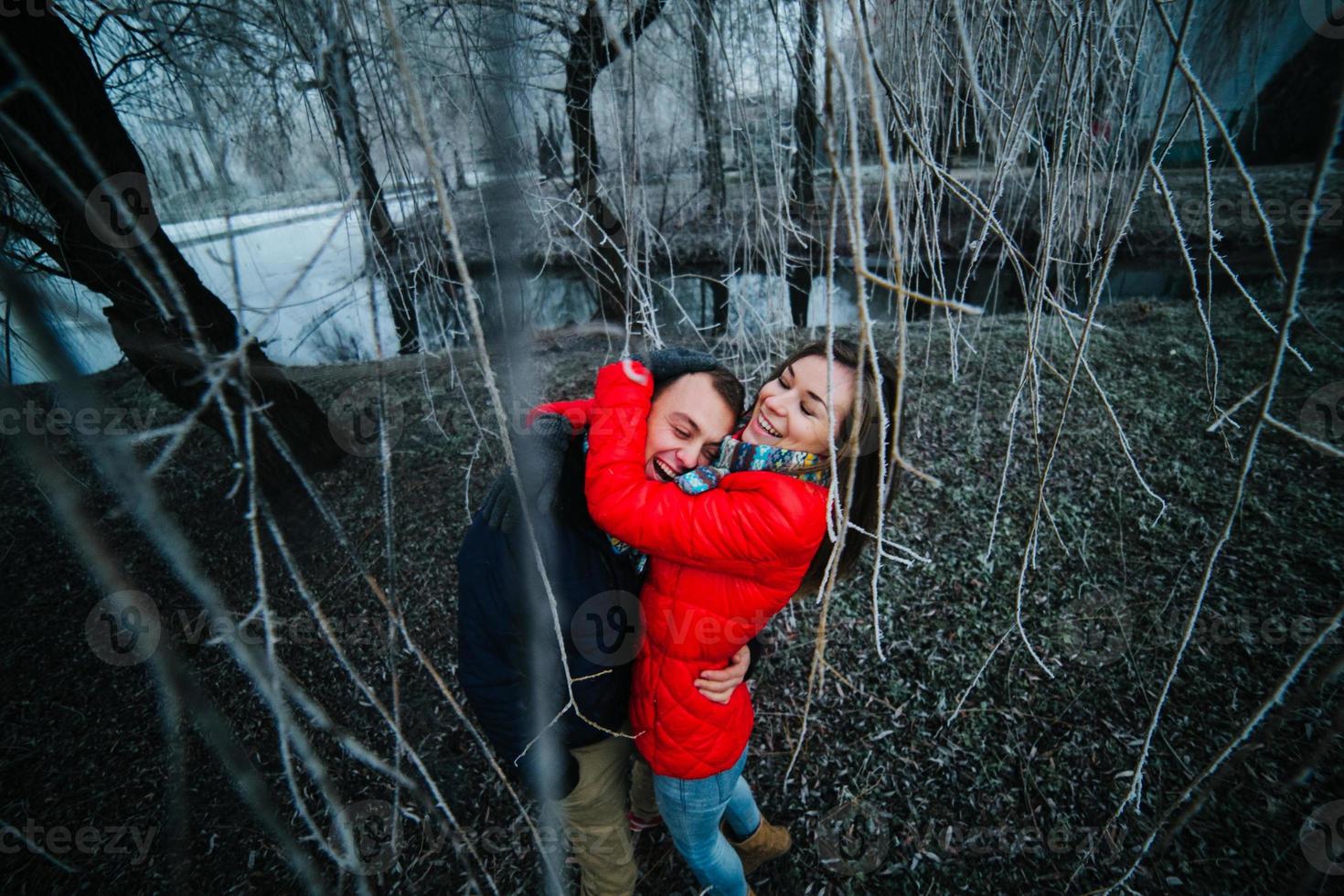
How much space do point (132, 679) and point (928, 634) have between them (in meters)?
2.91

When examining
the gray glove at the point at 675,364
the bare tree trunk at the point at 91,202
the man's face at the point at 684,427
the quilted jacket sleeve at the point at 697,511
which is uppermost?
the bare tree trunk at the point at 91,202

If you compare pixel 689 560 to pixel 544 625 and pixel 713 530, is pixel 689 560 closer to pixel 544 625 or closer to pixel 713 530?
pixel 713 530

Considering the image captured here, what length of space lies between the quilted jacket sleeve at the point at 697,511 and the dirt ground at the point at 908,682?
29 cm

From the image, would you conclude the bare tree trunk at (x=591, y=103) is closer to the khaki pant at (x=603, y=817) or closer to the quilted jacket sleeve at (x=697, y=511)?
the quilted jacket sleeve at (x=697, y=511)

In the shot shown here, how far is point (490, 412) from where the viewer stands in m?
3.19

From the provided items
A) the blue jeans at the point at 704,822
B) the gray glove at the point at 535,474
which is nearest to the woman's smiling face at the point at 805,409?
the gray glove at the point at 535,474

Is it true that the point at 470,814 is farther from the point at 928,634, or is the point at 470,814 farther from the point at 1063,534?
the point at 1063,534

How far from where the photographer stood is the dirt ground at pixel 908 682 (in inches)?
59.2

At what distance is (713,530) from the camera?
0.94m

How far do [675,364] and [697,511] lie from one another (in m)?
0.30

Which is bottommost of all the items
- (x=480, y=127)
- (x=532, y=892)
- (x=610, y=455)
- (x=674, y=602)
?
(x=532, y=892)

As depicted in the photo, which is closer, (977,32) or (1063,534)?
(977,32)

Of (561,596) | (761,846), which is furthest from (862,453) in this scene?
(761,846)

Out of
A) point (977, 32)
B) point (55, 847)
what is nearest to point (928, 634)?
point (977, 32)
